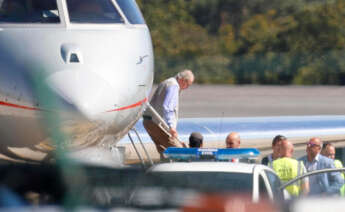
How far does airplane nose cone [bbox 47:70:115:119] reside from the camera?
25.3 feet

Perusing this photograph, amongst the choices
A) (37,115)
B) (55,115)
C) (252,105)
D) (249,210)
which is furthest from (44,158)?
(252,105)

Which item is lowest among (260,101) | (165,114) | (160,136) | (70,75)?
(160,136)

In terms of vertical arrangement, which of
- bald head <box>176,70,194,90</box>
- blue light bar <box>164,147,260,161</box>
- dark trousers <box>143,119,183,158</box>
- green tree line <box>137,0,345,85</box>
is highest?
green tree line <box>137,0,345,85</box>

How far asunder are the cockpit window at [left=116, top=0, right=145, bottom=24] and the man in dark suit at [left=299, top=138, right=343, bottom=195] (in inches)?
100

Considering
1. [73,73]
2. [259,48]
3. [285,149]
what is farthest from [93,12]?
[259,48]

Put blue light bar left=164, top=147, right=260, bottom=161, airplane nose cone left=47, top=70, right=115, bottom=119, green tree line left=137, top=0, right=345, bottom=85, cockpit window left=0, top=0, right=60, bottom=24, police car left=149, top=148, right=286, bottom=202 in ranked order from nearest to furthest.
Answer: police car left=149, top=148, right=286, bottom=202
airplane nose cone left=47, top=70, right=115, bottom=119
blue light bar left=164, top=147, right=260, bottom=161
cockpit window left=0, top=0, right=60, bottom=24
green tree line left=137, top=0, right=345, bottom=85

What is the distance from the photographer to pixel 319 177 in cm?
938

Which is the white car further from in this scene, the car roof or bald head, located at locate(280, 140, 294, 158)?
bald head, located at locate(280, 140, 294, 158)

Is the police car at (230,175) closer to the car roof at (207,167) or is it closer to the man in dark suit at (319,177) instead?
the car roof at (207,167)

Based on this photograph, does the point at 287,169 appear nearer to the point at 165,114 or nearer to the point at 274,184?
the point at 274,184

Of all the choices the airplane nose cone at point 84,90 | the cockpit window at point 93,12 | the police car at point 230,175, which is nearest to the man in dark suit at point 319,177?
the police car at point 230,175

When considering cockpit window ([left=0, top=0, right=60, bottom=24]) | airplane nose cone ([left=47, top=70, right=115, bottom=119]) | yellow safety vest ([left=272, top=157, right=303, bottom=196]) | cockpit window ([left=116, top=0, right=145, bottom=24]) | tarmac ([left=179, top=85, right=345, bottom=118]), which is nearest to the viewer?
airplane nose cone ([left=47, top=70, right=115, bottom=119])

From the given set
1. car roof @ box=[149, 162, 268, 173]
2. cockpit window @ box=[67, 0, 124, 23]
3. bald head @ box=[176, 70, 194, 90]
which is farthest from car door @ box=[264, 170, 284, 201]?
bald head @ box=[176, 70, 194, 90]

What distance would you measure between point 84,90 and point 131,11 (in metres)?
2.08
